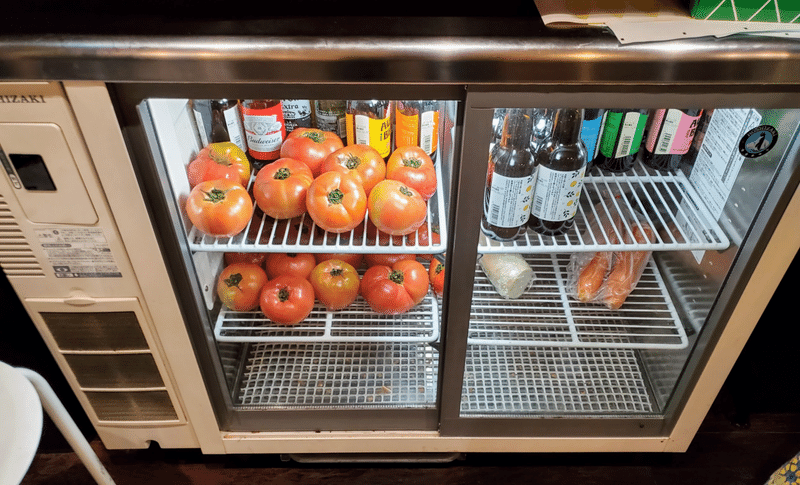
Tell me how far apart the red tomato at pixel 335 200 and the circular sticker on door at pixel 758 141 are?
0.79 m

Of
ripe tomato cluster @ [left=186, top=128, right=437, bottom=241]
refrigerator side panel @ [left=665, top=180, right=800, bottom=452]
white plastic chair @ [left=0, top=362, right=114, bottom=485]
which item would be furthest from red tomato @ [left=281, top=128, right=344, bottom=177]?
refrigerator side panel @ [left=665, top=180, right=800, bottom=452]

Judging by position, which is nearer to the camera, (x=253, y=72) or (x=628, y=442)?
(x=253, y=72)

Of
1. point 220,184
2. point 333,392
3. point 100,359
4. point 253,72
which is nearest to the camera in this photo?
point 253,72

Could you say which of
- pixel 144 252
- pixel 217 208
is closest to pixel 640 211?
pixel 217 208

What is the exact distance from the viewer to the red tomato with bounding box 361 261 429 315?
158cm

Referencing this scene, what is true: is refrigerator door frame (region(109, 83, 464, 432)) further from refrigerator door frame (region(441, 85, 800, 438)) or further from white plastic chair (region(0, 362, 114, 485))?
white plastic chair (region(0, 362, 114, 485))

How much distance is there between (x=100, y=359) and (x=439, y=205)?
884mm

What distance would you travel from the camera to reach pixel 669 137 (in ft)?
4.67

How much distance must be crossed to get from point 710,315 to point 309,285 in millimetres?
978

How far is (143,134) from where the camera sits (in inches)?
42.3

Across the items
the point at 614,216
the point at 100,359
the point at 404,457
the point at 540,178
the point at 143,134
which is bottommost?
the point at 404,457

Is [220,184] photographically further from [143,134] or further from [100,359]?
[100,359]

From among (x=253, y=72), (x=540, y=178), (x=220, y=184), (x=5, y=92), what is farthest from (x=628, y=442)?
(x=5, y=92)

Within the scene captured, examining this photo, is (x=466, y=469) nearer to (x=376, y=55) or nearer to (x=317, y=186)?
(x=317, y=186)
